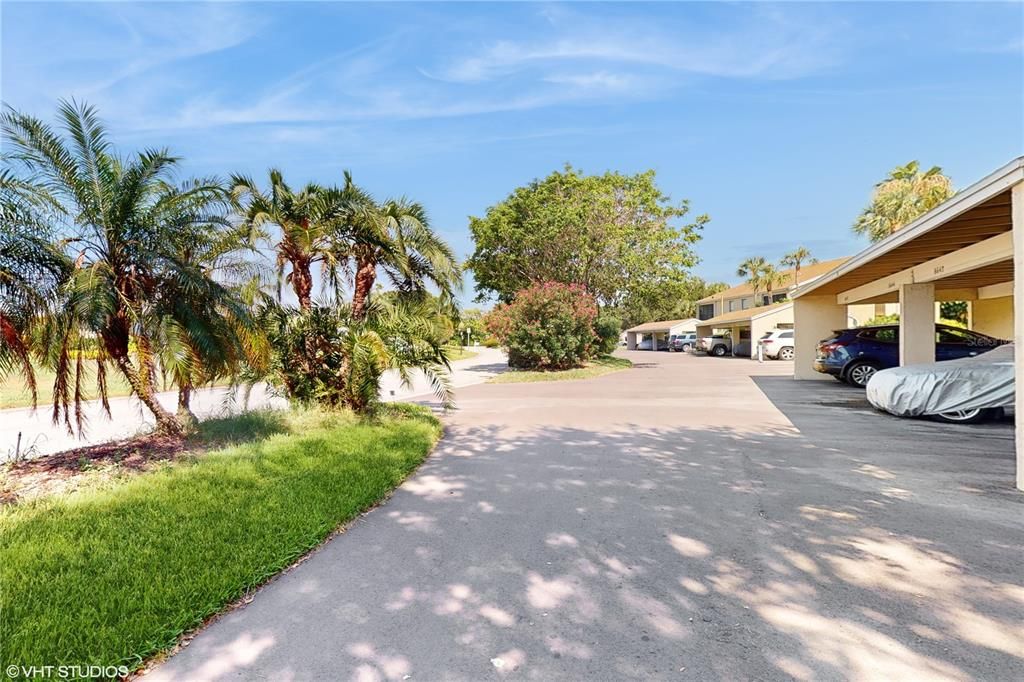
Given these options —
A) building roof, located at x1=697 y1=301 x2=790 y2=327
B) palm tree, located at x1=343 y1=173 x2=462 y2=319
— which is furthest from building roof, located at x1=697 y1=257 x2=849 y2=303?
palm tree, located at x1=343 y1=173 x2=462 y2=319

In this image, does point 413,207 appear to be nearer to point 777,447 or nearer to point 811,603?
point 777,447

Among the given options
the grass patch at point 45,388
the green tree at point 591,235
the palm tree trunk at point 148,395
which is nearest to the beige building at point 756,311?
the green tree at point 591,235

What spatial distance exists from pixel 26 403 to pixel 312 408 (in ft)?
34.1

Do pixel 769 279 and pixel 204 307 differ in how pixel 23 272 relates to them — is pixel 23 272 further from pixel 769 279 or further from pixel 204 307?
pixel 769 279

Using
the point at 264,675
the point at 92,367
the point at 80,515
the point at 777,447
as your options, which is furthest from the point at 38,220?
the point at 777,447

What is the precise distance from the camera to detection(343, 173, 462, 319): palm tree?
879 centimetres

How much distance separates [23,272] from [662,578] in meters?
7.08

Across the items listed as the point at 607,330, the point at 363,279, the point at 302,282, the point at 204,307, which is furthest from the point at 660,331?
the point at 204,307

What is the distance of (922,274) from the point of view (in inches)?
419

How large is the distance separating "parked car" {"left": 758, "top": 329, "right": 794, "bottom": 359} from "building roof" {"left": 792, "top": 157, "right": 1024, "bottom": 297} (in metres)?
14.7

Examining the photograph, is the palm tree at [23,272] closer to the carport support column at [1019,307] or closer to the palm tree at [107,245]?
the palm tree at [107,245]

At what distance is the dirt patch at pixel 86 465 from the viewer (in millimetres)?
5215

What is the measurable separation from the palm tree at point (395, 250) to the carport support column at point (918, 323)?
9742 mm

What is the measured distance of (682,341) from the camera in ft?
150
